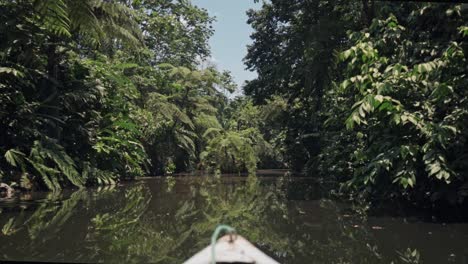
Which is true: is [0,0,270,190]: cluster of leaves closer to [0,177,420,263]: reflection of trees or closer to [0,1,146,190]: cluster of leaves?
[0,1,146,190]: cluster of leaves

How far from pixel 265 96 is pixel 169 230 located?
1279cm

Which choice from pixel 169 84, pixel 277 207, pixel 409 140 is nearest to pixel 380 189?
pixel 409 140

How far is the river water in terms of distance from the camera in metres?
3.92

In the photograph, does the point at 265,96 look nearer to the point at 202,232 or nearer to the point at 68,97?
the point at 68,97

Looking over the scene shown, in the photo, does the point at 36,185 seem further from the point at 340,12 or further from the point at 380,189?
the point at 340,12

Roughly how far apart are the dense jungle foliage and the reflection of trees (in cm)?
122

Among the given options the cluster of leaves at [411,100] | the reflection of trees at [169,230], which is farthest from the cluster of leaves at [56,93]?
the cluster of leaves at [411,100]

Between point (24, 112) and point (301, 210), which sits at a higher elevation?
point (24, 112)

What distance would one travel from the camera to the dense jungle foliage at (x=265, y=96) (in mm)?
5871

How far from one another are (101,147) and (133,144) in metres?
2.11

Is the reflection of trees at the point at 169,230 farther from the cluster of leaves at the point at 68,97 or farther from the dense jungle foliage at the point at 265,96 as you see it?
the cluster of leaves at the point at 68,97

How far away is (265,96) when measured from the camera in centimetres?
1762

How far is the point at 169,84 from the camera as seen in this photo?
65.0ft

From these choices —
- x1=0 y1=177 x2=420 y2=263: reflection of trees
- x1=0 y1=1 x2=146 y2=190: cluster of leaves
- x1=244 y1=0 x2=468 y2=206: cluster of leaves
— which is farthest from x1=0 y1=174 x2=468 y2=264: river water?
x1=0 y1=1 x2=146 y2=190: cluster of leaves
